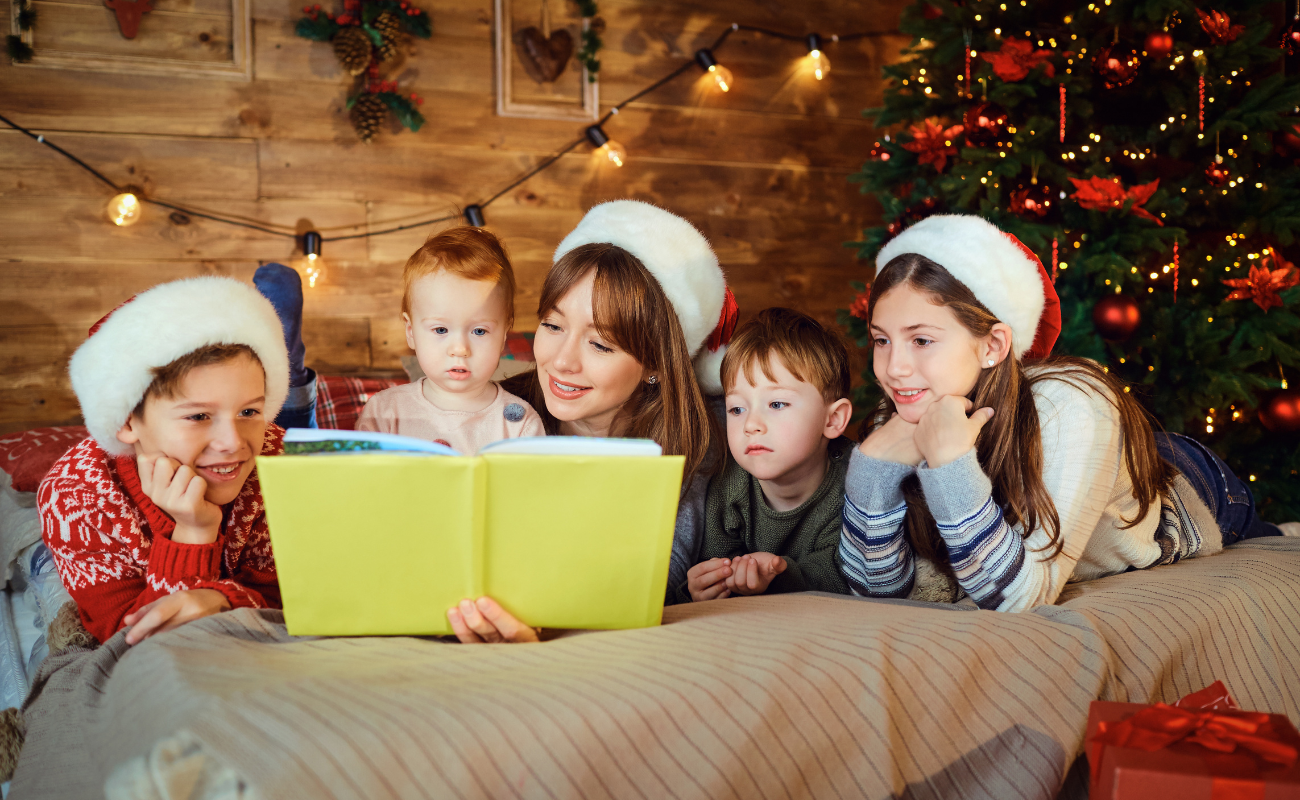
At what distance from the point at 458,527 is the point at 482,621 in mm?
133

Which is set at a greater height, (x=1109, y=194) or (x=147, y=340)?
(x=1109, y=194)

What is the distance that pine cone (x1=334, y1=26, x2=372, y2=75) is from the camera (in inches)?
123

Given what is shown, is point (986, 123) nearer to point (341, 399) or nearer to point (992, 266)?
point (992, 266)

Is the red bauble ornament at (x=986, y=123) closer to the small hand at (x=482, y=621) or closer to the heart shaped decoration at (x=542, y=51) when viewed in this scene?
the heart shaped decoration at (x=542, y=51)

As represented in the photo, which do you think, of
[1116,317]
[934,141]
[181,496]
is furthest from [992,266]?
[934,141]

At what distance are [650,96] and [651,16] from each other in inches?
12.5

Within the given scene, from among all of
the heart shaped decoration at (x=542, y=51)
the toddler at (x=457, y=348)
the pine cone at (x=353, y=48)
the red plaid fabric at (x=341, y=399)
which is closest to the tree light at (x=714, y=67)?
the heart shaped decoration at (x=542, y=51)

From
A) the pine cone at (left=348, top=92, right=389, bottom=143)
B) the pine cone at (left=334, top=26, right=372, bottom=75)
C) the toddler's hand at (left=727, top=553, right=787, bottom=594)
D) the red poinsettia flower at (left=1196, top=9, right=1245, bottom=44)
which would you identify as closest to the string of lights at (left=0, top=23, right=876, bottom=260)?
the pine cone at (left=348, top=92, right=389, bottom=143)

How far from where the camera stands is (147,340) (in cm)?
128

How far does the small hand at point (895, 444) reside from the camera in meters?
1.41

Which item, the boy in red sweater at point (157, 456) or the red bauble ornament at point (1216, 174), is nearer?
the boy in red sweater at point (157, 456)

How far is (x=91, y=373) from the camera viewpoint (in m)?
1.30

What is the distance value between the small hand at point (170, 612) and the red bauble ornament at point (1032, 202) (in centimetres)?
246

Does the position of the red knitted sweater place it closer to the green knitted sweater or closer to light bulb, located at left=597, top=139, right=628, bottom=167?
the green knitted sweater
